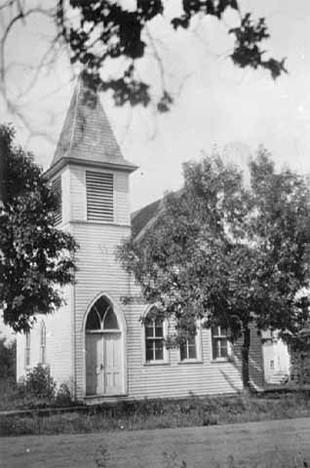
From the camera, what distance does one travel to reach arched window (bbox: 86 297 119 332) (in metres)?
19.4

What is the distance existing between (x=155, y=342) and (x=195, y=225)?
6.63 metres

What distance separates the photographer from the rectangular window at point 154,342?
20141 mm

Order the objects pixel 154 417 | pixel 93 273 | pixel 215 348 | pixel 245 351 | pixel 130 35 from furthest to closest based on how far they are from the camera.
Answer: pixel 215 348 < pixel 93 273 < pixel 245 351 < pixel 154 417 < pixel 130 35

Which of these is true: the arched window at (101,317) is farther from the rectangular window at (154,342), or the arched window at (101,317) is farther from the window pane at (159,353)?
the window pane at (159,353)

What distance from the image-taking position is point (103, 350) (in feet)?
63.6

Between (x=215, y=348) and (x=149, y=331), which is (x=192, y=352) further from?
(x=149, y=331)

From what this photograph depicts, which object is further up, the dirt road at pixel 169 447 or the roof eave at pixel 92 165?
the roof eave at pixel 92 165

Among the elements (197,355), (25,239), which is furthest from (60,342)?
(25,239)

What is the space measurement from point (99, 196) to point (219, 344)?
676 centimetres

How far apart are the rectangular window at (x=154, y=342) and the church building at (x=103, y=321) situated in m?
0.03

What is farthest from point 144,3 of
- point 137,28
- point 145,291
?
point 145,291

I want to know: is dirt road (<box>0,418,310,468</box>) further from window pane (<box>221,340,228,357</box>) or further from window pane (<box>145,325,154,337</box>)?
window pane (<box>221,340,228,357</box>)

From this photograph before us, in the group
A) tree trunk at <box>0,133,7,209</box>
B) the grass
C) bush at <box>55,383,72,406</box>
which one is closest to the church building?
bush at <box>55,383,72,406</box>

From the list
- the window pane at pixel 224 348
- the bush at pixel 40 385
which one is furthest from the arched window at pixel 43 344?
the window pane at pixel 224 348
